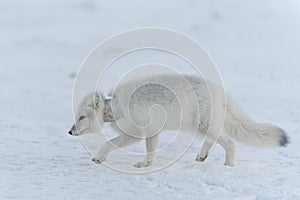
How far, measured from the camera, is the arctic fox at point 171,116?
525 cm

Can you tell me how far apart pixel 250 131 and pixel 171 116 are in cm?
75

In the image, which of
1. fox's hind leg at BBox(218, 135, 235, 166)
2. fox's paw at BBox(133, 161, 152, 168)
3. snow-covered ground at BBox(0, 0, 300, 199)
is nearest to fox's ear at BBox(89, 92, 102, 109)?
snow-covered ground at BBox(0, 0, 300, 199)

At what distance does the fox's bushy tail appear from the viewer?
527 centimetres

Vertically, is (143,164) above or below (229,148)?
below

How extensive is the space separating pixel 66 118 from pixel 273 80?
5.86 meters

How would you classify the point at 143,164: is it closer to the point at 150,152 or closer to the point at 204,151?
the point at 150,152

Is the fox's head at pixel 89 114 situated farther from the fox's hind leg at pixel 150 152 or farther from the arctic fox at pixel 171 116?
the fox's hind leg at pixel 150 152

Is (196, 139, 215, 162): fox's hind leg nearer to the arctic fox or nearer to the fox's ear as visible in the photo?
the arctic fox

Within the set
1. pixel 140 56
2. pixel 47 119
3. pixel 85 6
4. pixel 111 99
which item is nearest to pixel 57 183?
pixel 111 99

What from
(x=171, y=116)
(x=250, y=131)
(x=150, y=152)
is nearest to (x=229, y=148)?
(x=250, y=131)

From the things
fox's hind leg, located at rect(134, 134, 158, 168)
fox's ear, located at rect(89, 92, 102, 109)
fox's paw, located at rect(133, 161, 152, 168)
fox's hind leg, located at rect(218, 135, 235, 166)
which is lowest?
fox's paw, located at rect(133, 161, 152, 168)

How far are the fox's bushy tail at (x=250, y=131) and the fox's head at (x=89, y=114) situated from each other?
1.20 meters

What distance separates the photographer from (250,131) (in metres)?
5.34

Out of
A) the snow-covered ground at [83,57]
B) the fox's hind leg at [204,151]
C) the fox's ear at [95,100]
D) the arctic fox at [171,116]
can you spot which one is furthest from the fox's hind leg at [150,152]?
the fox's ear at [95,100]
